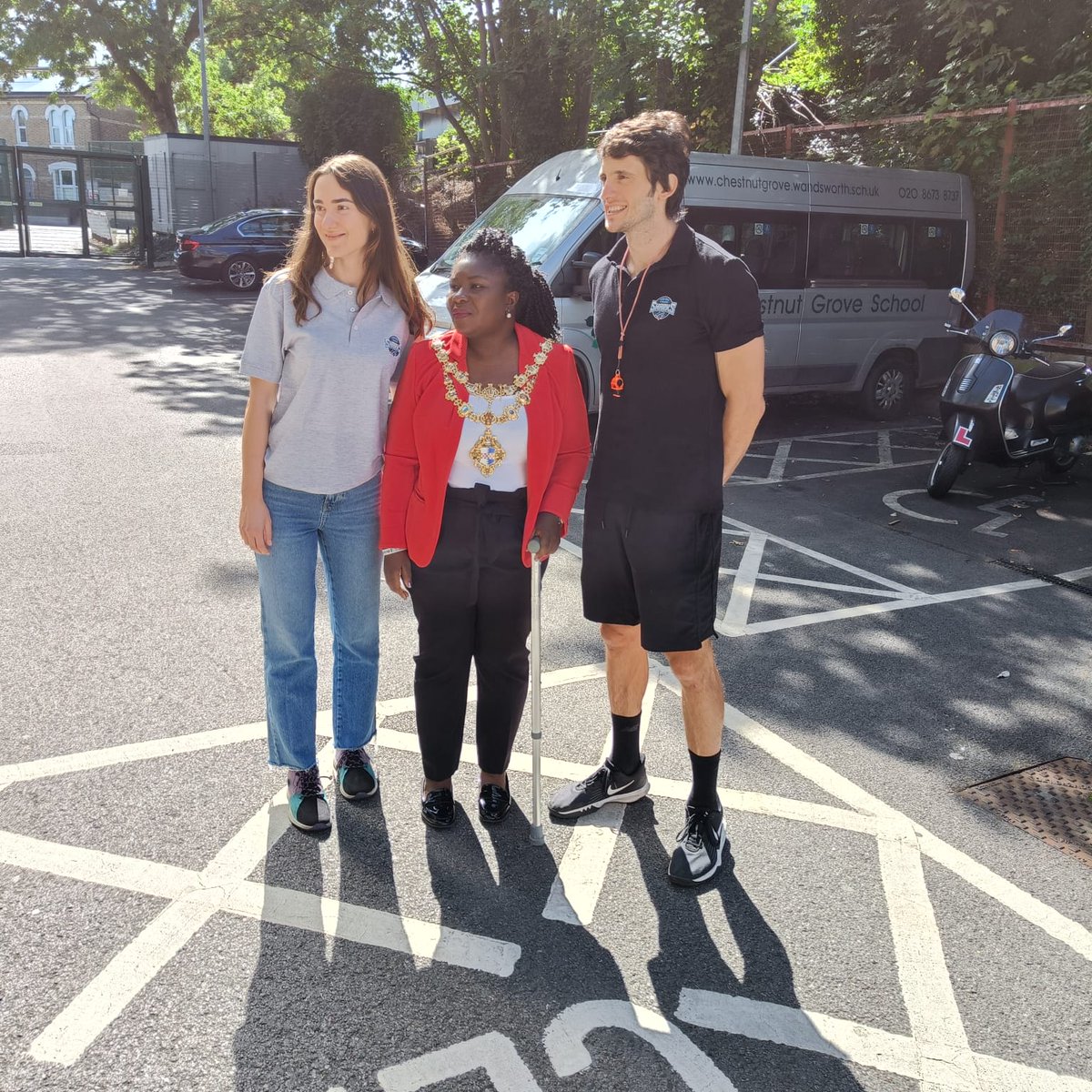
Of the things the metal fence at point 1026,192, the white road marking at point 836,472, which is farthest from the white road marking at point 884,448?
the metal fence at point 1026,192

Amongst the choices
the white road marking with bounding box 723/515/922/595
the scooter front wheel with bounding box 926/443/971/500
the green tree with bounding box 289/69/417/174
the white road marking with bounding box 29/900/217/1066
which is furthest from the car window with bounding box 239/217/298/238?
the white road marking with bounding box 29/900/217/1066

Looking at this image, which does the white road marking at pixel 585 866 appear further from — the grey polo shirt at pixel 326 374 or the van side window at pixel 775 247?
the van side window at pixel 775 247

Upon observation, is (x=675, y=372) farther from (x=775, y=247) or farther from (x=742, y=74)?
(x=742, y=74)

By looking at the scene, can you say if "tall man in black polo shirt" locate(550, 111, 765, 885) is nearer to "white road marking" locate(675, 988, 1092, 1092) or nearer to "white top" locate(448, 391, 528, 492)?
"white top" locate(448, 391, 528, 492)

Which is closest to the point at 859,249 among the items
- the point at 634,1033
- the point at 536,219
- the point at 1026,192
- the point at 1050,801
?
the point at 1026,192

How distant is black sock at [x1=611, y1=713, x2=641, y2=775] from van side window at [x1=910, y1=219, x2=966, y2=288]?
8778mm

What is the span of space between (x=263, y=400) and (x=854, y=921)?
7.46ft

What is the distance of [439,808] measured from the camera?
135 inches

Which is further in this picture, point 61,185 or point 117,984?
point 61,185

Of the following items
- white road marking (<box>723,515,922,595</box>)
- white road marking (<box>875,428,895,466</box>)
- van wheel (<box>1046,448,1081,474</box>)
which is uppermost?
van wheel (<box>1046,448,1081,474</box>)

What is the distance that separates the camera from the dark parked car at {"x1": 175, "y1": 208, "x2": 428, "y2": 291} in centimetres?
2102

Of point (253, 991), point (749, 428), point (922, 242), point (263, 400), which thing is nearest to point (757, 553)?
point (749, 428)

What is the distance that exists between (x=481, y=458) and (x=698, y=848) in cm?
135

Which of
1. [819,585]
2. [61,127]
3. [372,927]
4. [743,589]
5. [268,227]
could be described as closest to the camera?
[372,927]
